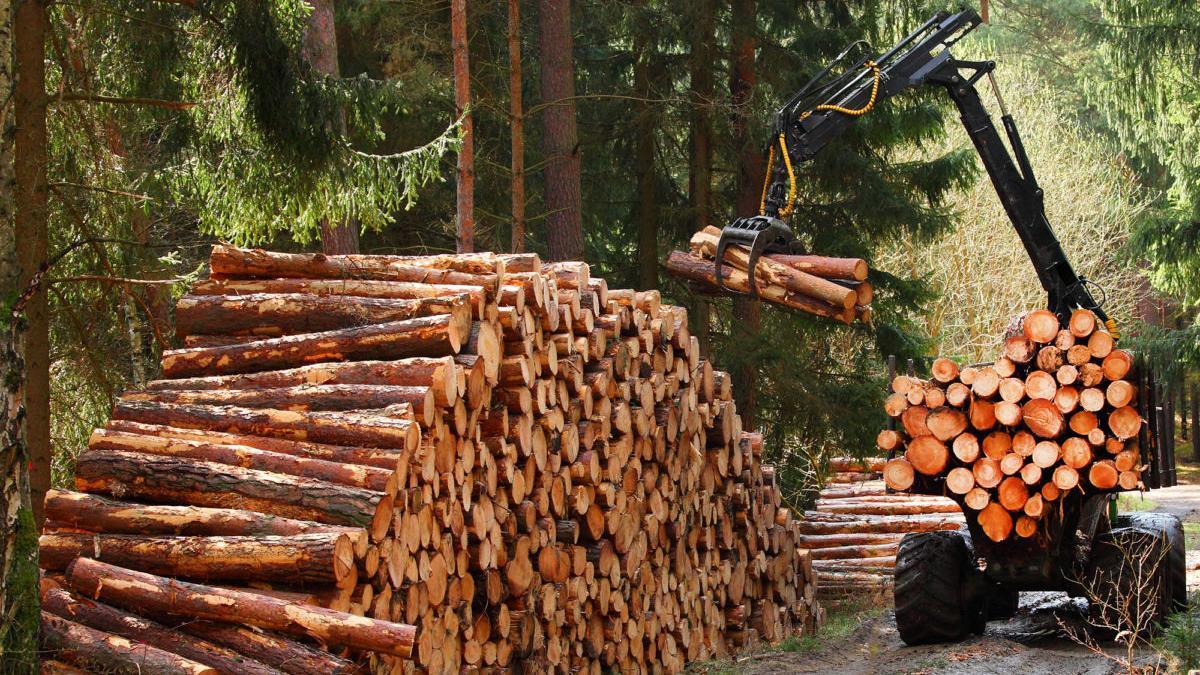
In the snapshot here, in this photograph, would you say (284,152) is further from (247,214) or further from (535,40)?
(535,40)

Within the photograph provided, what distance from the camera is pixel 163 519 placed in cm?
611

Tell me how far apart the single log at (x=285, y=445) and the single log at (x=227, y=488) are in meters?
0.23

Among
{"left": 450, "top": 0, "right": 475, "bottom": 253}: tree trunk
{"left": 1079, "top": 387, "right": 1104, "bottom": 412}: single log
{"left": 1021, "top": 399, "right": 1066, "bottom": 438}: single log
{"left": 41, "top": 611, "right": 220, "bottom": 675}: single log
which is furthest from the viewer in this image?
{"left": 450, "top": 0, "right": 475, "bottom": 253}: tree trunk

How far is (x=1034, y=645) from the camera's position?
995cm

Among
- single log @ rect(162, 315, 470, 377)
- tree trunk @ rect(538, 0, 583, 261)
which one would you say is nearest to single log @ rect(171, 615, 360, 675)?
single log @ rect(162, 315, 470, 377)

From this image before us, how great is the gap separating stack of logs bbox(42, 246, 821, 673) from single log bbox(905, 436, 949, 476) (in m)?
1.76

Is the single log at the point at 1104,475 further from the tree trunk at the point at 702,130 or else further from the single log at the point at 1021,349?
the tree trunk at the point at 702,130

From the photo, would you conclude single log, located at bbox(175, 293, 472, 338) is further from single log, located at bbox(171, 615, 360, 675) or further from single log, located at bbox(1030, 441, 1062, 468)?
single log, located at bbox(1030, 441, 1062, 468)

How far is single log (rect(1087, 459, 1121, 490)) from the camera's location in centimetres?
885

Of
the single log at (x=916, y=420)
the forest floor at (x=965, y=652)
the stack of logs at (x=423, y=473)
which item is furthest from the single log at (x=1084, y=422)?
the stack of logs at (x=423, y=473)

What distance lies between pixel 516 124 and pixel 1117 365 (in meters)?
7.63

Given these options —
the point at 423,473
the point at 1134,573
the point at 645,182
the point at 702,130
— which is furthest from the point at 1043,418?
the point at 645,182

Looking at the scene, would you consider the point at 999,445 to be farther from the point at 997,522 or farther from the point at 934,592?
the point at 934,592

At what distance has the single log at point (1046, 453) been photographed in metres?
9.02
